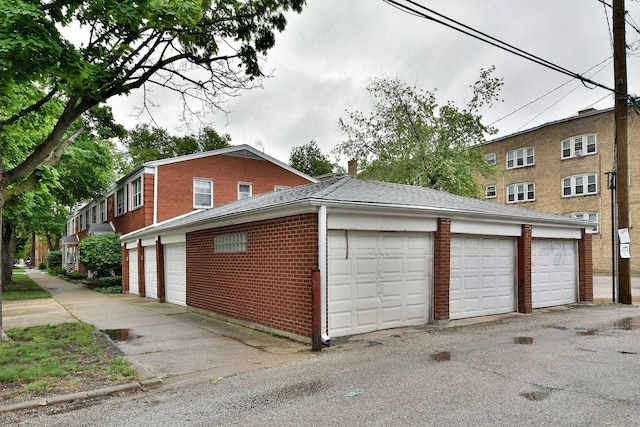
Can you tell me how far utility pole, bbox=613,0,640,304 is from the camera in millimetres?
12570

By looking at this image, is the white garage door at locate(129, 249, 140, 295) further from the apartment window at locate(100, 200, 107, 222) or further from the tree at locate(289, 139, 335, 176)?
the tree at locate(289, 139, 335, 176)

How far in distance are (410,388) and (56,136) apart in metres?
8.48

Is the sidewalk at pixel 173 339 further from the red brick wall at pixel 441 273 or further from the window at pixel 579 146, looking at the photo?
the window at pixel 579 146

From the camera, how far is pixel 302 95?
71.2ft

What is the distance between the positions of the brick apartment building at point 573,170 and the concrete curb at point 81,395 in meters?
28.2

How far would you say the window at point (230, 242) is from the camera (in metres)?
10.2

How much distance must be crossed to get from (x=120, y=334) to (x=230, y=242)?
323 cm

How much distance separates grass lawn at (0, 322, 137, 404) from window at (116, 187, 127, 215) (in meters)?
15.0

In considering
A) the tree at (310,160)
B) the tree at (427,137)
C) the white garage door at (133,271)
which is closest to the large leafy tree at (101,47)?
the white garage door at (133,271)

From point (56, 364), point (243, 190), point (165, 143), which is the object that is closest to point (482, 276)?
point (56, 364)

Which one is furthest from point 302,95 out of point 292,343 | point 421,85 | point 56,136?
point 292,343

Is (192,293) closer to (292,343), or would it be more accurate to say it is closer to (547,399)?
(292,343)

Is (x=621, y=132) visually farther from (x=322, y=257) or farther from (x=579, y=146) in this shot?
(x=579, y=146)

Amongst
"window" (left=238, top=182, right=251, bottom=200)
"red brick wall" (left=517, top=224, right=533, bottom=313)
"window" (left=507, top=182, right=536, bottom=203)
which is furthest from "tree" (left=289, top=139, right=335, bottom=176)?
"red brick wall" (left=517, top=224, right=533, bottom=313)
